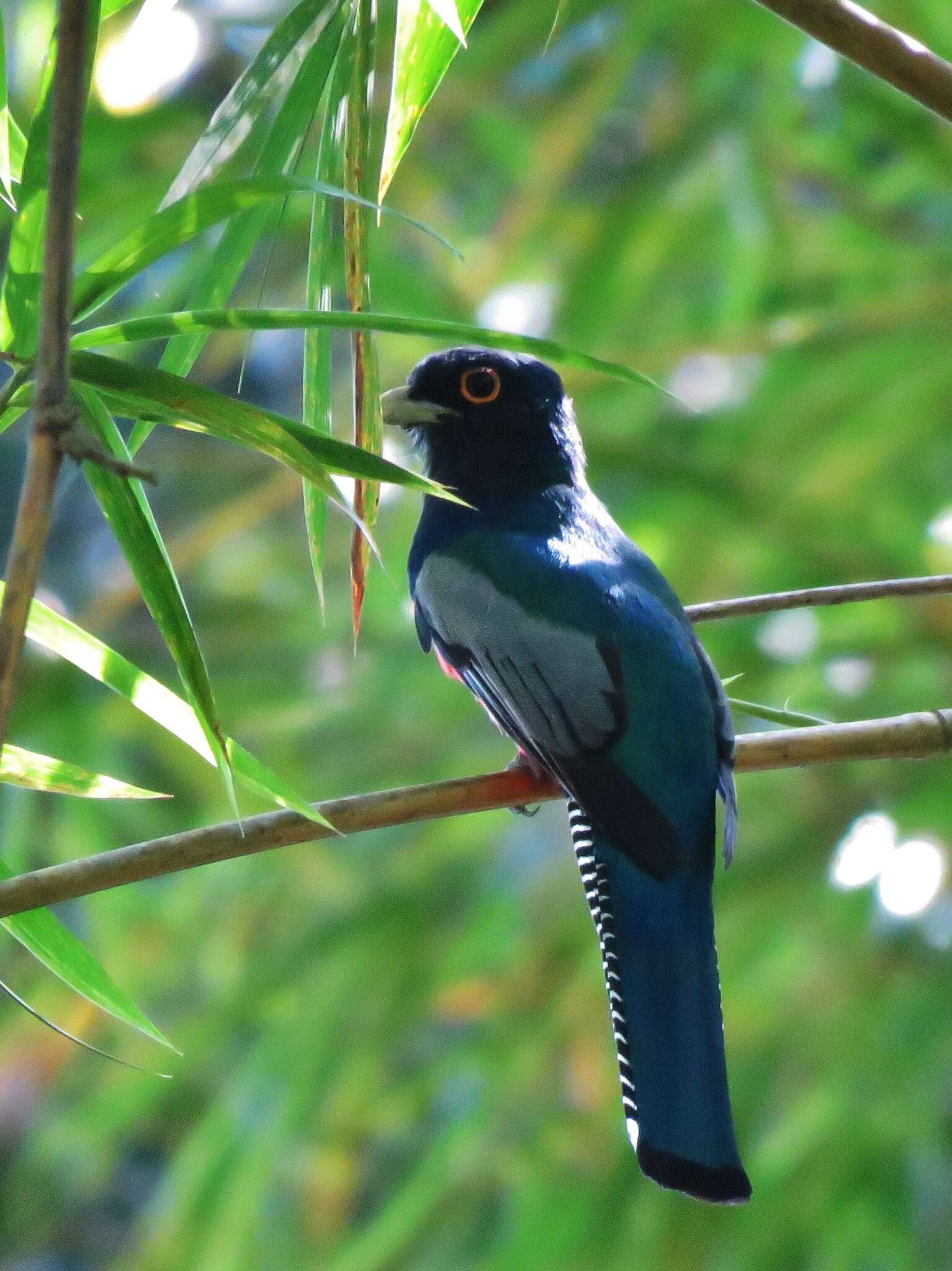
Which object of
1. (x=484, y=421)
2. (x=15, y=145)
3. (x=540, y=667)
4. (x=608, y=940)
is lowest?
(x=608, y=940)

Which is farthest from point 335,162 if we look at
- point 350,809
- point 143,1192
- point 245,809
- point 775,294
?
point 143,1192

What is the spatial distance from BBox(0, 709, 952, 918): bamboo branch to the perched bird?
0.19 meters

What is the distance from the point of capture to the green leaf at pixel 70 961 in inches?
77.4

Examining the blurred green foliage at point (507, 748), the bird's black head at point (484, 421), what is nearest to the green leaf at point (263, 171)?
the bird's black head at point (484, 421)

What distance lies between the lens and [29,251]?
178cm

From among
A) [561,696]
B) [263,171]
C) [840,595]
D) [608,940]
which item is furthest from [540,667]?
[263,171]

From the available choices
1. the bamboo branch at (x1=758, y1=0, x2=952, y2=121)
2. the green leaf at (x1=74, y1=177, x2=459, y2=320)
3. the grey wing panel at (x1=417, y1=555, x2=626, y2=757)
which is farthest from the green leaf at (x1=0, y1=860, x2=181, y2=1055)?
the bamboo branch at (x1=758, y1=0, x2=952, y2=121)

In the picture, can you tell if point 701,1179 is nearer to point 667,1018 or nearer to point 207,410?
point 667,1018

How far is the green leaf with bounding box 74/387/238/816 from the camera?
176 cm

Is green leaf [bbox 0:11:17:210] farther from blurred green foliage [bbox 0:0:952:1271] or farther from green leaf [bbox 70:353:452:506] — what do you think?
blurred green foliage [bbox 0:0:952:1271]

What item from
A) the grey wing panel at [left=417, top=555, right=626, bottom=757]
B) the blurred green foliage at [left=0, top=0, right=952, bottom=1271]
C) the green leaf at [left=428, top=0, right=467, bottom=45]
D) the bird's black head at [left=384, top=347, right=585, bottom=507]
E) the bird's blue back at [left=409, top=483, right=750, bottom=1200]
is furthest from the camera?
the blurred green foliage at [left=0, top=0, right=952, bottom=1271]

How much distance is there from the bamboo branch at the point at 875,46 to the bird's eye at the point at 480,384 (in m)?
1.84

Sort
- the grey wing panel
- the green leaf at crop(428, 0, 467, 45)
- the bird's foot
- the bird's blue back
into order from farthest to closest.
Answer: the grey wing panel → the bird's foot → the bird's blue back → the green leaf at crop(428, 0, 467, 45)

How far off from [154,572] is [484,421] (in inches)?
75.4
